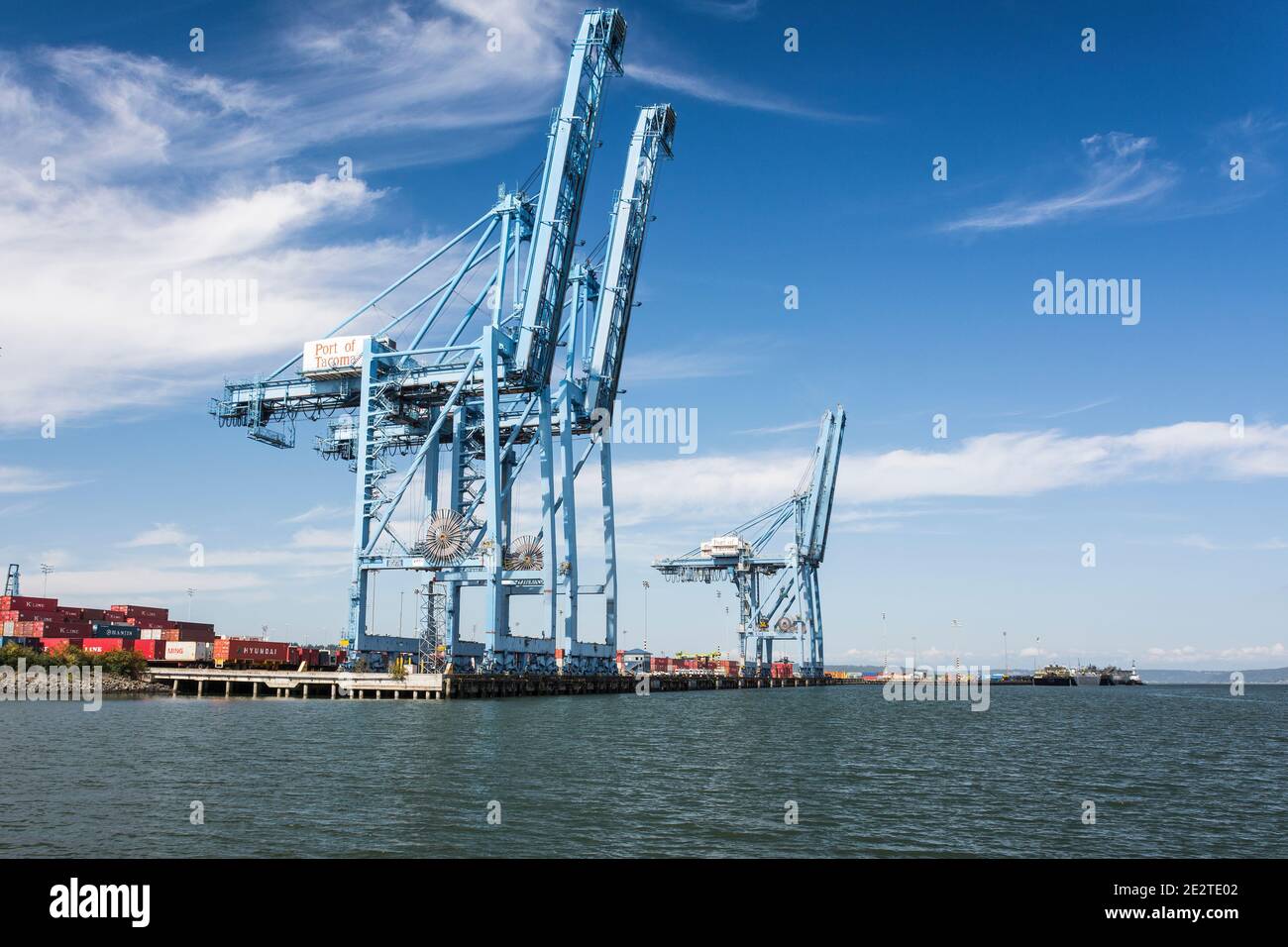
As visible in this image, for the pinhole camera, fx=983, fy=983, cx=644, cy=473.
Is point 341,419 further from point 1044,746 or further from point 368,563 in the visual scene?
point 1044,746

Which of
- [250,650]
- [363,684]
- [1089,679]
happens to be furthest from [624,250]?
[1089,679]

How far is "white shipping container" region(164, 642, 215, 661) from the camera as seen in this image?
7156cm

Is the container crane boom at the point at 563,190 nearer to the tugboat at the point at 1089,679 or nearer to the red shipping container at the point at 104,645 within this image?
the red shipping container at the point at 104,645

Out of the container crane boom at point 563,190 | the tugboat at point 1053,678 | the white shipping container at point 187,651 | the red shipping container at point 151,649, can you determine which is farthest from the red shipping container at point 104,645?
the tugboat at point 1053,678

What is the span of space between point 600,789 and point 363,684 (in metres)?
34.5

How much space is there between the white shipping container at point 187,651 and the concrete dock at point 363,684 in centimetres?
991

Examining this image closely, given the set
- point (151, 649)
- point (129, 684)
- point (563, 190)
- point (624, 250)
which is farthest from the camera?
point (151, 649)

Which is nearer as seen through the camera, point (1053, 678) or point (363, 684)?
point (363, 684)

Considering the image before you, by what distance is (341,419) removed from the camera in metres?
58.9

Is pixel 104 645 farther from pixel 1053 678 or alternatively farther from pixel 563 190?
pixel 1053 678

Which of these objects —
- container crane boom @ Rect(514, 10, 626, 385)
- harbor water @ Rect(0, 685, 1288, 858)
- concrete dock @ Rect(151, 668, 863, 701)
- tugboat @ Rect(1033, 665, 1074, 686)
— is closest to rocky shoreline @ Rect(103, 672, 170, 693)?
concrete dock @ Rect(151, 668, 863, 701)

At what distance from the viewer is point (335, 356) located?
56.4 metres

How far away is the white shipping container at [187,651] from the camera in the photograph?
235ft
